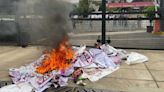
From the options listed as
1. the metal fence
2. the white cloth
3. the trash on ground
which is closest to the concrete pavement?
the metal fence

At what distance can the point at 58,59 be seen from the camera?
5.35 metres

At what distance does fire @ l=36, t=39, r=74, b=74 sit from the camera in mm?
5156

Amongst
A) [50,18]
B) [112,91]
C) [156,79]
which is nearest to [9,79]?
[50,18]

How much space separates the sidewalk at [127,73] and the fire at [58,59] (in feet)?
1.68

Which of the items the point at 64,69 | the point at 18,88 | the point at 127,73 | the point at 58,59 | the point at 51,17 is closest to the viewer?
the point at 18,88

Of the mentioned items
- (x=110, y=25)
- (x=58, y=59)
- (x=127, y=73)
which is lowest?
(x=127, y=73)

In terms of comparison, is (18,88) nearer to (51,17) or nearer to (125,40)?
(51,17)

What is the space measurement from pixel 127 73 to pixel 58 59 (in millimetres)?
1382

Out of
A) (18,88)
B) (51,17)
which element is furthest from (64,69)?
(51,17)

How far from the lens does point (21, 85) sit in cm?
468

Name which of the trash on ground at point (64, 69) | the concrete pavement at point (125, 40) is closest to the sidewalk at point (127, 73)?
the trash on ground at point (64, 69)

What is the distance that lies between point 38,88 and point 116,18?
167 inches

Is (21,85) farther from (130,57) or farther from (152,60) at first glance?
(152,60)

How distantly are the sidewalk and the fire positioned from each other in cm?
51
